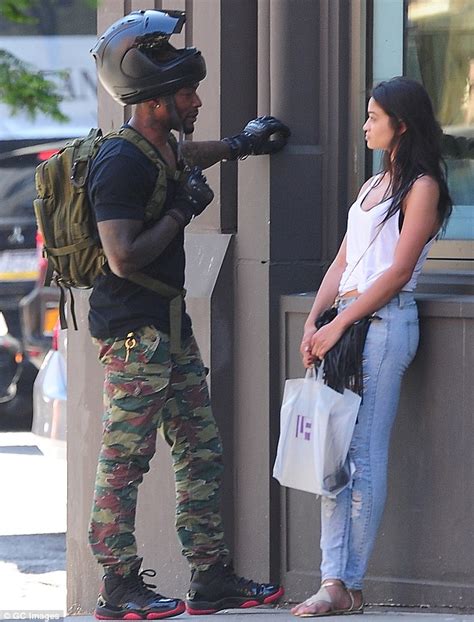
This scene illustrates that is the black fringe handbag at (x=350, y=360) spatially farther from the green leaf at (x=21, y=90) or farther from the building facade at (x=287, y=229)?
the green leaf at (x=21, y=90)

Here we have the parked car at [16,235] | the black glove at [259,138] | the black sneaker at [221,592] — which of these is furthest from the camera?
the parked car at [16,235]

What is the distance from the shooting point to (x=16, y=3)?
331cm

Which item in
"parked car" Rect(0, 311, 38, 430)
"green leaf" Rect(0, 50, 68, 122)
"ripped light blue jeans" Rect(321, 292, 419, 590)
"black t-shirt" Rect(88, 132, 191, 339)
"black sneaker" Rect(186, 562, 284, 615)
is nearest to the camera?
"green leaf" Rect(0, 50, 68, 122)

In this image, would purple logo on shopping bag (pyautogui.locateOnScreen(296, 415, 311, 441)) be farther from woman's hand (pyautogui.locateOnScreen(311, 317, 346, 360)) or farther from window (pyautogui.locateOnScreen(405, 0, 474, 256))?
window (pyautogui.locateOnScreen(405, 0, 474, 256))

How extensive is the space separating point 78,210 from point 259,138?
0.91 meters

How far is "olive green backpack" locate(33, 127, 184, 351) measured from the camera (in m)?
4.50

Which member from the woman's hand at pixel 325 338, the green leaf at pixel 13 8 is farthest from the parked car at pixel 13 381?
the green leaf at pixel 13 8

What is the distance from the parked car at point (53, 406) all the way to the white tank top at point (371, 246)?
3473mm

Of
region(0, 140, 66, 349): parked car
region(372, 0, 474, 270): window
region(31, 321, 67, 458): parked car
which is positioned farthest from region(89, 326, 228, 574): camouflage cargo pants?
region(0, 140, 66, 349): parked car

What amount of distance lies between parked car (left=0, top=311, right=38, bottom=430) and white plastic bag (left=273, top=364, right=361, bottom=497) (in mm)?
6260

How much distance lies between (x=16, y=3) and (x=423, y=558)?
260cm

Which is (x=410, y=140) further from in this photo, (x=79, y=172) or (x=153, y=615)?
(x=153, y=615)

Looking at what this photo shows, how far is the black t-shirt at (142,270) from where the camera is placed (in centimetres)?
437

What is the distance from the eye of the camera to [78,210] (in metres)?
4.52
